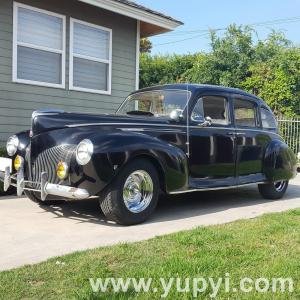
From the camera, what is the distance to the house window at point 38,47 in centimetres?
986

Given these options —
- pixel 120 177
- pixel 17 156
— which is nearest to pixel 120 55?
pixel 17 156

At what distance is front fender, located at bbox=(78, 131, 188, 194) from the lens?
5.70 m

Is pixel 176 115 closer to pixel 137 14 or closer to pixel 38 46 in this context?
pixel 38 46

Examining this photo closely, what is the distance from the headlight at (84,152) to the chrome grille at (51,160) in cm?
12

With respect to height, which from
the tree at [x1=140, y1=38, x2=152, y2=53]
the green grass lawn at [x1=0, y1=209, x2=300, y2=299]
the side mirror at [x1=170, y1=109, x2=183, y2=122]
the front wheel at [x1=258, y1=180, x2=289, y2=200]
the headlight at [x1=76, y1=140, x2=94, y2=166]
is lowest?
the green grass lawn at [x1=0, y1=209, x2=300, y2=299]

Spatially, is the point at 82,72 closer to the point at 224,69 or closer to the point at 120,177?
the point at 120,177

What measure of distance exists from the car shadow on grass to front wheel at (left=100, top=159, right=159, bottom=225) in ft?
0.66

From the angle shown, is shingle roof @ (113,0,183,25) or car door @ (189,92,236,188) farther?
shingle roof @ (113,0,183,25)

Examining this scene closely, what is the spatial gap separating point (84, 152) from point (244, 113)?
3.66 m

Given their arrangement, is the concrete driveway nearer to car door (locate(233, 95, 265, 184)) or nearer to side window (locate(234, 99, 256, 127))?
car door (locate(233, 95, 265, 184))

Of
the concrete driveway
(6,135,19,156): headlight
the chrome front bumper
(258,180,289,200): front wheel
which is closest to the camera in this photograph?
the concrete driveway

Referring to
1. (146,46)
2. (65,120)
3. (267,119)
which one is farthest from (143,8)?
(146,46)

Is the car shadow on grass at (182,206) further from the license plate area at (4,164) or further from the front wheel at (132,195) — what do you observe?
the license plate area at (4,164)

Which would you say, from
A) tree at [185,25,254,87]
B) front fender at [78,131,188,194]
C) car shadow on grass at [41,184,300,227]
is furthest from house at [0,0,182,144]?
tree at [185,25,254,87]
